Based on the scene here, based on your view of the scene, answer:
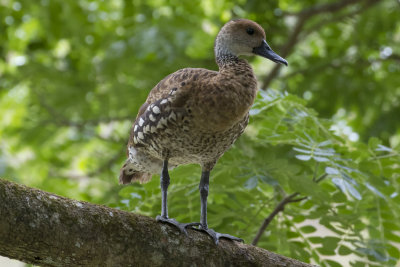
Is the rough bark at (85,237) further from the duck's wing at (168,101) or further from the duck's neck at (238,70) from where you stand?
the duck's neck at (238,70)

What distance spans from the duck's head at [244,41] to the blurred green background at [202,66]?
0.32 m

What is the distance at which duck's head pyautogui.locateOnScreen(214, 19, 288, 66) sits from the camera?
12.2ft

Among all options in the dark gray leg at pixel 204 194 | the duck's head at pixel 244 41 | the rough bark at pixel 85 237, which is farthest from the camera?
the duck's head at pixel 244 41

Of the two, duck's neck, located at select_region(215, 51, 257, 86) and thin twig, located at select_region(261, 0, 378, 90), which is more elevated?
thin twig, located at select_region(261, 0, 378, 90)

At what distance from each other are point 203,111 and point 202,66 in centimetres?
259

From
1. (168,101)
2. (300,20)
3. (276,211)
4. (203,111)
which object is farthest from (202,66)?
(203,111)

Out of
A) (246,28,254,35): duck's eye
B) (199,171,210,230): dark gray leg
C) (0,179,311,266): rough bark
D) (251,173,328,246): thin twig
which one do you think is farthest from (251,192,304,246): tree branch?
(246,28,254,35): duck's eye

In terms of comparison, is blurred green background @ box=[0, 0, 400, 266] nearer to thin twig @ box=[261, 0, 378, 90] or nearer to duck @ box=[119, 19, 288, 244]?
thin twig @ box=[261, 0, 378, 90]

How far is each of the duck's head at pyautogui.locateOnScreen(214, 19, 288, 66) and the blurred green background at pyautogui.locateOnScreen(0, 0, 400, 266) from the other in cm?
32

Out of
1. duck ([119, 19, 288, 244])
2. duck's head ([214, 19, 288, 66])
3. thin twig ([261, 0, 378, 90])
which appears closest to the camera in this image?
duck ([119, 19, 288, 244])

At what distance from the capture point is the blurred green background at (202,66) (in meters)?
3.91

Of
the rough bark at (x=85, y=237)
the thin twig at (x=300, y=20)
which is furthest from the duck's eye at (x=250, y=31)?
the thin twig at (x=300, y=20)

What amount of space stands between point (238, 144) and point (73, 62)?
3136 millimetres

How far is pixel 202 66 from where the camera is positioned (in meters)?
5.82
